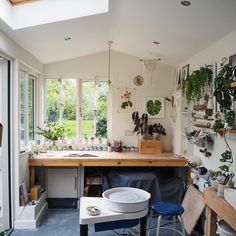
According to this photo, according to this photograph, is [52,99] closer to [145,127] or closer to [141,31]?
[145,127]

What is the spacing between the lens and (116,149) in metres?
4.77

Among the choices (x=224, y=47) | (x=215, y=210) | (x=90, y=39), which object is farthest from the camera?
(x=90, y=39)

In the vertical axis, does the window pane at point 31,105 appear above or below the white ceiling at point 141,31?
below

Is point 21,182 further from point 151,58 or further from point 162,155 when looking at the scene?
point 151,58

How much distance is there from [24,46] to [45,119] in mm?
1623

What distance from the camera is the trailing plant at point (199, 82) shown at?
3.31m

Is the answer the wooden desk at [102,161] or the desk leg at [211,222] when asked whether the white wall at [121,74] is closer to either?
the wooden desk at [102,161]

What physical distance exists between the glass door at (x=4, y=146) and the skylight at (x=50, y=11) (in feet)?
1.84

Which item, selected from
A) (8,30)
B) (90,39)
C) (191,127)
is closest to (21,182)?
(8,30)

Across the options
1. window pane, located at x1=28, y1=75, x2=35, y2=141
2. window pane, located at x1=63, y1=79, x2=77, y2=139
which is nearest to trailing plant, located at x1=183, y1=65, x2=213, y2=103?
window pane, located at x1=63, y1=79, x2=77, y2=139

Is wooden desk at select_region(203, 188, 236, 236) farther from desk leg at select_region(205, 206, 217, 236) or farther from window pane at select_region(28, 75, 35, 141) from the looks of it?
window pane at select_region(28, 75, 35, 141)

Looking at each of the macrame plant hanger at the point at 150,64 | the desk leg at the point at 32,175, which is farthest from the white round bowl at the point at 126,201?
the macrame plant hanger at the point at 150,64

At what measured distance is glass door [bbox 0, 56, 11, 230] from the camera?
3328 mm

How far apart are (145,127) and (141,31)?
178 centimetres
